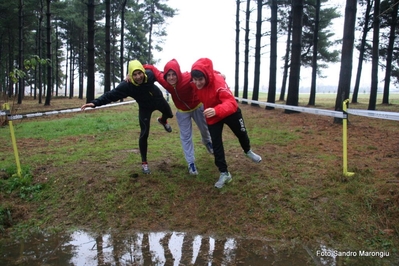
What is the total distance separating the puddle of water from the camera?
2.96m

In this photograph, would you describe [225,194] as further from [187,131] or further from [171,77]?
[171,77]

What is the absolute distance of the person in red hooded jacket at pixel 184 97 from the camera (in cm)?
447

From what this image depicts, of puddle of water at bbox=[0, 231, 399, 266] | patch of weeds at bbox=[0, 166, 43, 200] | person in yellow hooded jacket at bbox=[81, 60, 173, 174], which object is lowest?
puddle of water at bbox=[0, 231, 399, 266]

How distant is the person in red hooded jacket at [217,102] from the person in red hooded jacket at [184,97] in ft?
1.29

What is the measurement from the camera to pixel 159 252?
314cm

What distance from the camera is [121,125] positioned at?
10.2m

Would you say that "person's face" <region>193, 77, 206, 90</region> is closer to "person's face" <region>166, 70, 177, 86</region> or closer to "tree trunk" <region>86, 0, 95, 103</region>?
"person's face" <region>166, 70, 177, 86</region>

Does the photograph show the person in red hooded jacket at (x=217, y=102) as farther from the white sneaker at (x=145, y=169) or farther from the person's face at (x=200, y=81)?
the white sneaker at (x=145, y=169)

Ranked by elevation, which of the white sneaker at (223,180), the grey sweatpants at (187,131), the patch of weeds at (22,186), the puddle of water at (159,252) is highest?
the grey sweatpants at (187,131)

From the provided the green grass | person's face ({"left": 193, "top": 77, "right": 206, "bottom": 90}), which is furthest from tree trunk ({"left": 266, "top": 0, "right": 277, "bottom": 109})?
person's face ({"left": 193, "top": 77, "right": 206, "bottom": 90})

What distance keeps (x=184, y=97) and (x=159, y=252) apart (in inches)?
97.7

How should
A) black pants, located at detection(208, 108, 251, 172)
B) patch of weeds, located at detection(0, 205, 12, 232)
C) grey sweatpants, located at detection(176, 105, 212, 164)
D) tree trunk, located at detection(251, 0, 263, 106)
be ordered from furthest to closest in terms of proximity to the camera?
1. tree trunk, located at detection(251, 0, 263, 106)
2. grey sweatpants, located at detection(176, 105, 212, 164)
3. black pants, located at detection(208, 108, 251, 172)
4. patch of weeds, located at detection(0, 205, 12, 232)

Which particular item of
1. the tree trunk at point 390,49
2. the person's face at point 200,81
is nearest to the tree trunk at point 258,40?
the tree trunk at point 390,49

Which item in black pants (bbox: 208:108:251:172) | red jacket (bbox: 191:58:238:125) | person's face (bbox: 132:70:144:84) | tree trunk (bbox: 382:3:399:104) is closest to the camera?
red jacket (bbox: 191:58:238:125)
